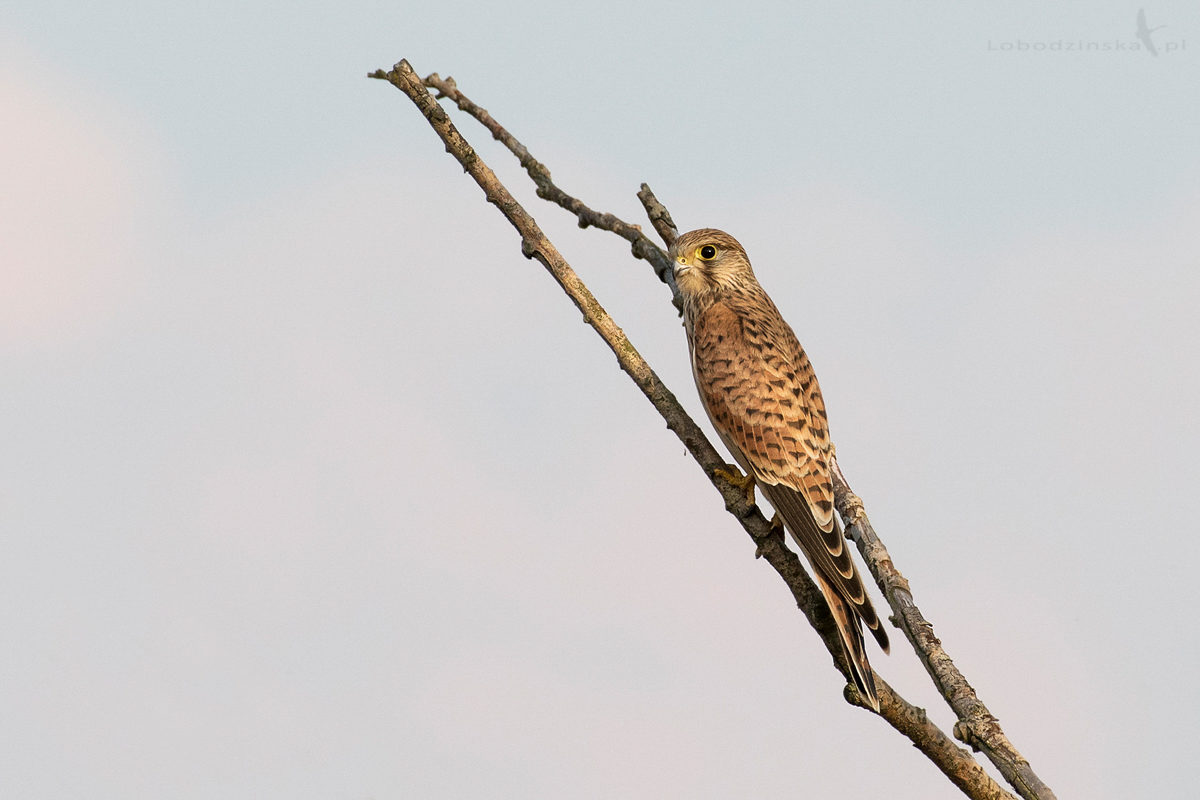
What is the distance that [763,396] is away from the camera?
18.4 ft

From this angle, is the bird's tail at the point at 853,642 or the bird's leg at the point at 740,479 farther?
the bird's leg at the point at 740,479

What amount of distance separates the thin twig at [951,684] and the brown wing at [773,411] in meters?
0.38

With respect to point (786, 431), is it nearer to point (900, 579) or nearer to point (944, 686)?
point (900, 579)

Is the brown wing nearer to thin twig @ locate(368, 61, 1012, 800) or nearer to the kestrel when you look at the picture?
the kestrel

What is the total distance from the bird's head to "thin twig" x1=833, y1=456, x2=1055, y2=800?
76.7 inches

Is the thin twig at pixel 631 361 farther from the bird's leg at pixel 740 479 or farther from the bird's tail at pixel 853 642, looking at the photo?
the bird's leg at pixel 740 479

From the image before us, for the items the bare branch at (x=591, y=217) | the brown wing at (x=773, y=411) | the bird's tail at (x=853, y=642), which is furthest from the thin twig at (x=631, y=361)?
the bare branch at (x=591, y=217)

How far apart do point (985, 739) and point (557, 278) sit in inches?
79.1

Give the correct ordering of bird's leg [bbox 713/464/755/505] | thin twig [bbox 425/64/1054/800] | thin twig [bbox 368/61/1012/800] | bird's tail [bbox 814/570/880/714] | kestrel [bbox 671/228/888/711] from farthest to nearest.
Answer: bird's leg [bbox 713/464/755/505] < kestrel [bbox 671/228/888/711] < thin twig [bbox 368/61/1012/800] < bird's tail [bbox 814/570/880/714] < thin twig [bbox 425/64/1054/800]

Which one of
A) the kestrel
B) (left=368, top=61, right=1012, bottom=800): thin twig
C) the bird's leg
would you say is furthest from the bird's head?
(left=368, top=61, right=1012, bottom=800): thin twig

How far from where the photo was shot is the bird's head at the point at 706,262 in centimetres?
596

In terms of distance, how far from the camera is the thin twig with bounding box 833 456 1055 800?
3.33 meters

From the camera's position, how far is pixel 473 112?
5352 mm

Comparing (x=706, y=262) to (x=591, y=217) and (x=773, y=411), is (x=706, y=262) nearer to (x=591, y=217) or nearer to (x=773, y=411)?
(x=591, y=217)
